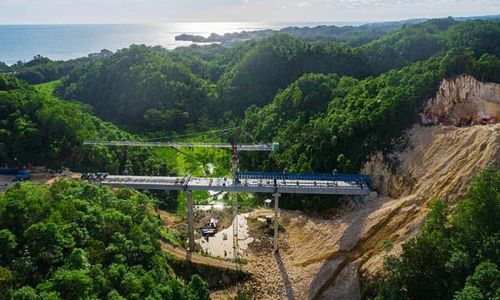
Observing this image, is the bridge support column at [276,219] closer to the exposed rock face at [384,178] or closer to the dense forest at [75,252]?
the exposed rock face at [384,178]

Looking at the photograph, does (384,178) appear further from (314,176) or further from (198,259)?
(198,259)

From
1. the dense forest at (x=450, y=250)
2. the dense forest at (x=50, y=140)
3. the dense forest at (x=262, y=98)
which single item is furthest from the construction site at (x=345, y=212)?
the dense forest at (x=450, y=250)

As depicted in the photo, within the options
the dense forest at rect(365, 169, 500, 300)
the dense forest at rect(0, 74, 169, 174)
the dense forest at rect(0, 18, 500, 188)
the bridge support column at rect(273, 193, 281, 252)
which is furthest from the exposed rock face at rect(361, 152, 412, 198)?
the dense forest at rect(0, 74, 169, 174)

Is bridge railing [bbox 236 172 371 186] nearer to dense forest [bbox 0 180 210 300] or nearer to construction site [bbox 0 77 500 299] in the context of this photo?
construction site [bbox 0 77 500 299]

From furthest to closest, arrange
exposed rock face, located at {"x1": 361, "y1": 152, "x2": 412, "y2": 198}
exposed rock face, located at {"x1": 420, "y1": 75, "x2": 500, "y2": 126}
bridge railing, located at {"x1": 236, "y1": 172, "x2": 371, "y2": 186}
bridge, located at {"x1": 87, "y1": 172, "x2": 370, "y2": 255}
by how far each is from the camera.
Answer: bridge railing, located at {"x1": 236, "y1": 172, "x2": 371, "y2": 186}
bridge, located at {"x1": 87, "y1": 172, "x2": 370, "y2": 255}
exposed rock face, located at {"x1": 420, "y1": 75, "x2": 500, "y2": 126}
exposed rock face, located at {"x1": 361, "y1": 152, "x2": 412, "y2": 198}

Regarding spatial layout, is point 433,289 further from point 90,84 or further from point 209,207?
point 90,84

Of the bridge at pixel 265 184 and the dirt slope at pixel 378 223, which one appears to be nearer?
the dirt slope at pixel 378 223
